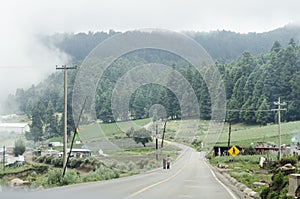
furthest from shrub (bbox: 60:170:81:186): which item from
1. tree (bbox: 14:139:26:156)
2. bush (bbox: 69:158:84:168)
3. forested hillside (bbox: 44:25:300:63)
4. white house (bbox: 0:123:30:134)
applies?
forested hillside (bbox: 44:25:300:63)

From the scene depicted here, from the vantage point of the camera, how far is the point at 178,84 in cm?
6850

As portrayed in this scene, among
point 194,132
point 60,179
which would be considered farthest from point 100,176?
point 194,132

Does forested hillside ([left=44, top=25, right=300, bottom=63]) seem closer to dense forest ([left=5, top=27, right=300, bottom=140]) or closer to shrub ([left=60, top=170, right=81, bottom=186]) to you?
dense forest ([left=5, top=27, right=300, bottom=140])

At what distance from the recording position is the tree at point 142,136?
2108 inches

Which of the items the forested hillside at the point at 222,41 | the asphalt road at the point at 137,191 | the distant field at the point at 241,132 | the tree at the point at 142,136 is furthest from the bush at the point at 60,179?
the forested hillside at the point at 222,41

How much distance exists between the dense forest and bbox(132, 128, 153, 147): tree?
1.78 metres

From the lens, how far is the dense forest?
186 ft

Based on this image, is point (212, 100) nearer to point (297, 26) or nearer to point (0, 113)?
point (0, 113)

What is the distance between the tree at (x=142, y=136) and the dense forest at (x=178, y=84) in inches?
69.9

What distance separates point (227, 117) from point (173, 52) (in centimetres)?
3772

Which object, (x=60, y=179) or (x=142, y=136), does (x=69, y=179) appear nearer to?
(x=60, y=179)

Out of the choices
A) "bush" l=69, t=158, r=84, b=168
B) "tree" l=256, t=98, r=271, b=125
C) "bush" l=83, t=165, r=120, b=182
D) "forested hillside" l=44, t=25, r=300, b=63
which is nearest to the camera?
"bush" l=83, t=165, r=120, b=182

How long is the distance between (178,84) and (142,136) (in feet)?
46.7

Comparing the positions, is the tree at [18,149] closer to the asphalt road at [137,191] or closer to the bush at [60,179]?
the bush at [60,179]
